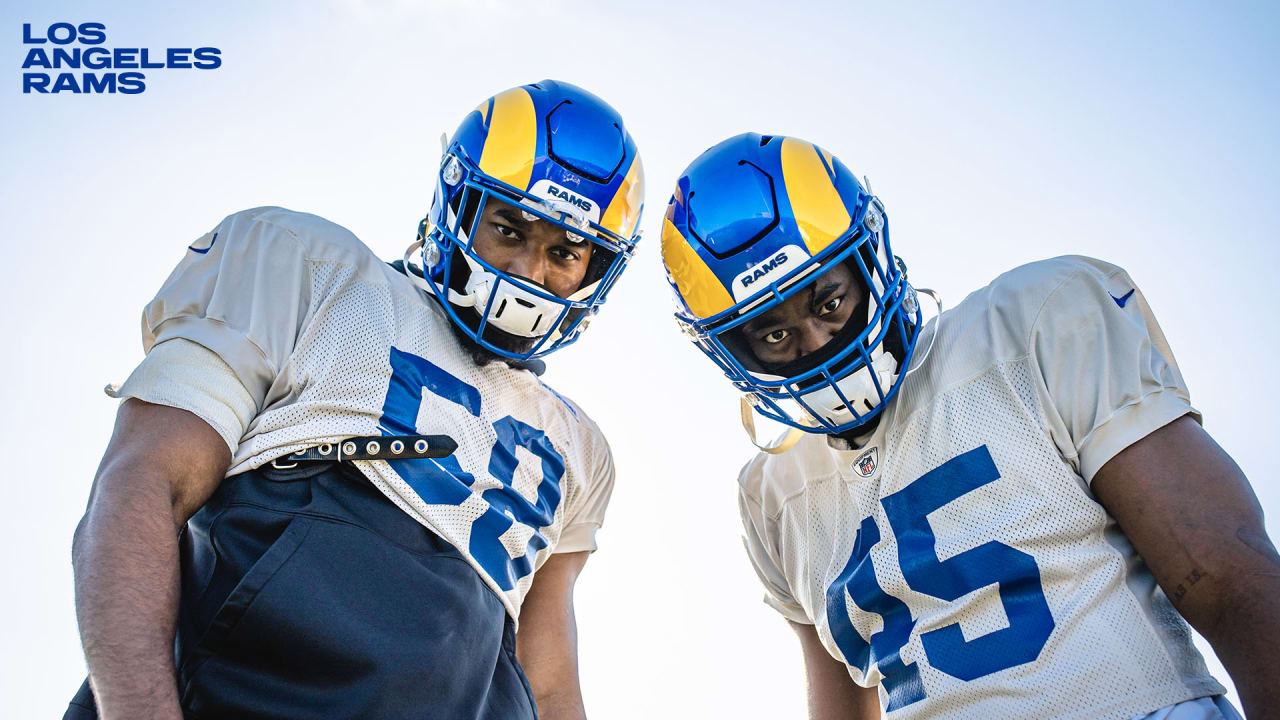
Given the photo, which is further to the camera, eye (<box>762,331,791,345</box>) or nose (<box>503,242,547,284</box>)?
nose (<box>503,242,547,284</box>)

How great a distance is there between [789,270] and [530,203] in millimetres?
865

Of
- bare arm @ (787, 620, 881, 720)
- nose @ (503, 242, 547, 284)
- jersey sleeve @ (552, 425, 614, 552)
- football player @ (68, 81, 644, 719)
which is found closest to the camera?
football player @ (68, 81, 644, 719)

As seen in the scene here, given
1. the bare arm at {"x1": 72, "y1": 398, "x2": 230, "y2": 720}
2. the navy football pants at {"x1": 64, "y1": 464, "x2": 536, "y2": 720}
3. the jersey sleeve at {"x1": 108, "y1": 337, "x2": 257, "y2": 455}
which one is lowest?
the navy football pants at {"x1": 64, "y1": 464, "x2": 536, "y2": 720}

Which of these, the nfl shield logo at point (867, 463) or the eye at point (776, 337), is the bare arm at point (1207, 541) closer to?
the nfl shield logo at point (867, 463)

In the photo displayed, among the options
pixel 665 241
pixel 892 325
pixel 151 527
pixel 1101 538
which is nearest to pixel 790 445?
pixel 892 325

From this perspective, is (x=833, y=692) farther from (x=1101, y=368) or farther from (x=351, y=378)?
(x=351, y=378)

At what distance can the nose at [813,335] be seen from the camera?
295 cm

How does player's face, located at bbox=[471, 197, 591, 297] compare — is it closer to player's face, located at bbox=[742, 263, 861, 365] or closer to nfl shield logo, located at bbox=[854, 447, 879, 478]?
player's face, located at bbox=[742, 263, 861, 365]

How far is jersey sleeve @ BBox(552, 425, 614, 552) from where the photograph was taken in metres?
3.59

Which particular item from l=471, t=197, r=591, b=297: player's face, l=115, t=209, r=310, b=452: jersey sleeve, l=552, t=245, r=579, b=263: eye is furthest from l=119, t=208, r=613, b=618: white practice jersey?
l=552, t=245, r=579, b=263: eye

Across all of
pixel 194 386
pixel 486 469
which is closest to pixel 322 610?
pixel 194 386

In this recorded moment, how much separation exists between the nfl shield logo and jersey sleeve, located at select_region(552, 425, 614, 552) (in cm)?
101

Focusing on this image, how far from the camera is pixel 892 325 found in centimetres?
301

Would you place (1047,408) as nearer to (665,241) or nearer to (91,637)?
(665,241)
